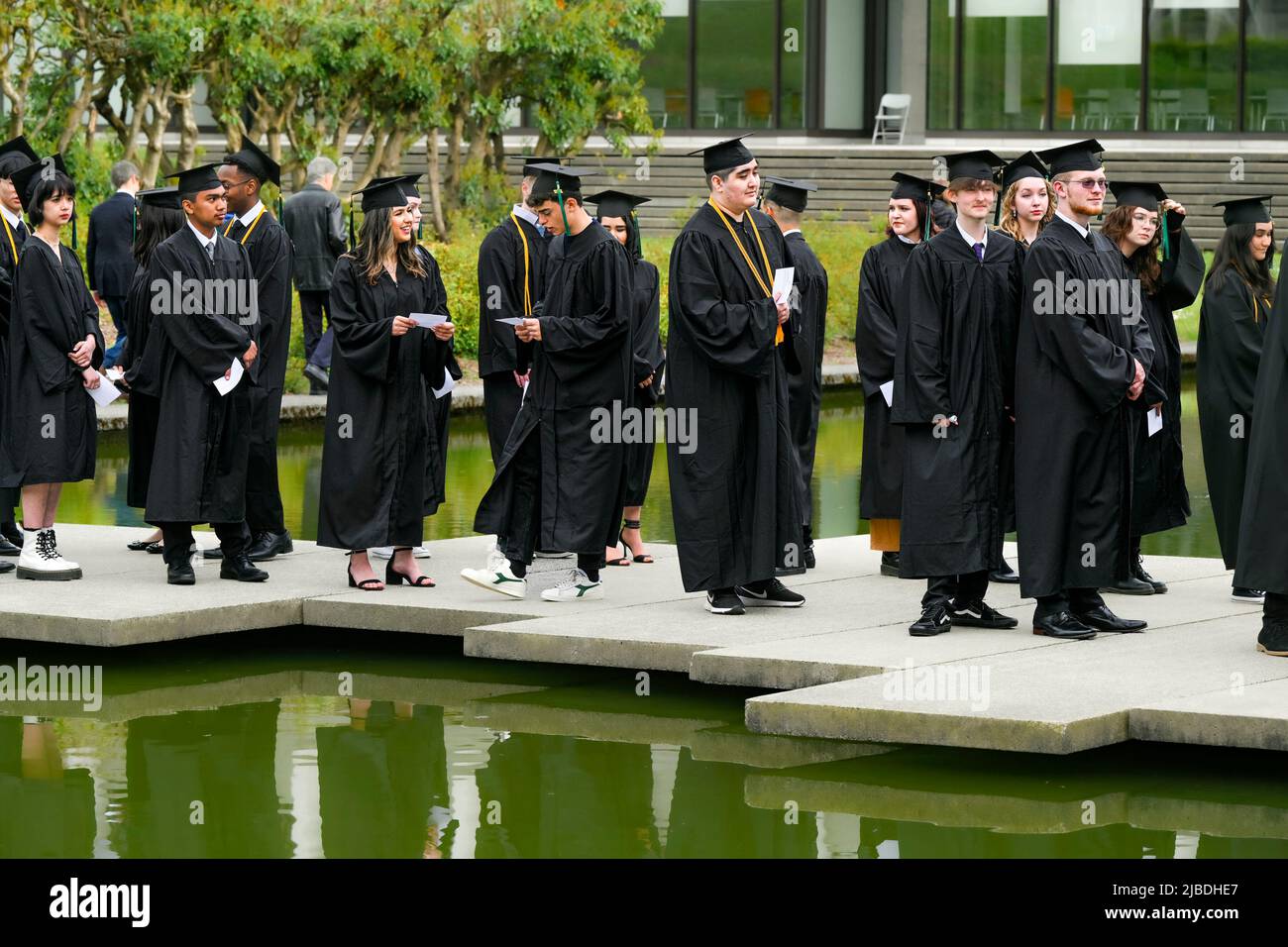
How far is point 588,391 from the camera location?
9492mm

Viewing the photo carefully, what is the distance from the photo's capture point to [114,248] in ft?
59.1

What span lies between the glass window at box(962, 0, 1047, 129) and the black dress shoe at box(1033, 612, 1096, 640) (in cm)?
2690

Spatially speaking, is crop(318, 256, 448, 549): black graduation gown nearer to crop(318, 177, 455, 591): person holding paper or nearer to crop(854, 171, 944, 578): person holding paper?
crop(318, 177, 455, 591): person holding paper

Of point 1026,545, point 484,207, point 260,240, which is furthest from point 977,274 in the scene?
point 484,207

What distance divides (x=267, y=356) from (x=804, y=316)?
263 centimetres

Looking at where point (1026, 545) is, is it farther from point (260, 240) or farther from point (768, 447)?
point (260, 240)

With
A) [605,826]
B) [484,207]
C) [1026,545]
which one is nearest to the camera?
[605,826]

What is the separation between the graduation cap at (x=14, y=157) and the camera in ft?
34.2

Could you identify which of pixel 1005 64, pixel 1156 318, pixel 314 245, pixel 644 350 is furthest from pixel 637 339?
pixel 1005 64

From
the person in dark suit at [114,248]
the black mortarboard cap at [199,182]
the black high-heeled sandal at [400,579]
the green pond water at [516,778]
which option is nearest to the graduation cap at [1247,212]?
the green pond water at [516,778]

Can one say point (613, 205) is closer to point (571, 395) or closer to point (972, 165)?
point (571, 395)

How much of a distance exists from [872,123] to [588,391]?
2712cm

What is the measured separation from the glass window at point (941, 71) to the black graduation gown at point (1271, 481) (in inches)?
1068

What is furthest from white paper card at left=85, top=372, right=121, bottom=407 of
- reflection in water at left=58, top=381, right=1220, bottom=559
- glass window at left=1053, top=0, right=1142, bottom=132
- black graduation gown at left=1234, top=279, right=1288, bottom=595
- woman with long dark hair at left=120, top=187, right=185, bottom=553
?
glass window at left=1053, top=0, right=1142, bottom=132
